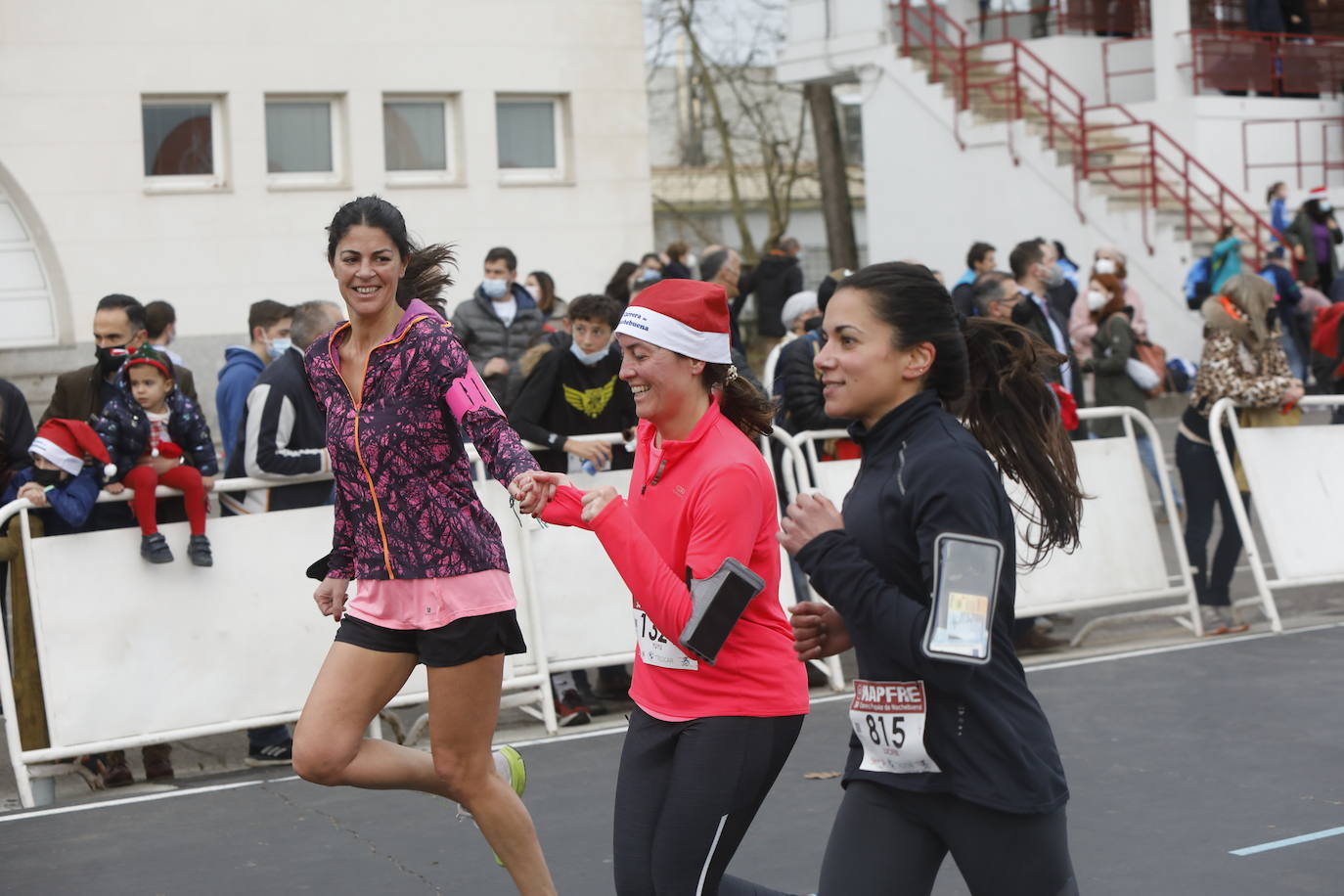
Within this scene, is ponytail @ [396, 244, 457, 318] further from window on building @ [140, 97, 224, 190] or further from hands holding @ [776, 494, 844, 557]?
window on building @ [140, 97, 224, 190]

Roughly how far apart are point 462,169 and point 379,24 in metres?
1.97

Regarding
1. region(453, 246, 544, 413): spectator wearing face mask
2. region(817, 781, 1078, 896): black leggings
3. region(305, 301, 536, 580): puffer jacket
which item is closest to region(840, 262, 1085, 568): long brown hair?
region(817, 781, 1078, 896): black leggings

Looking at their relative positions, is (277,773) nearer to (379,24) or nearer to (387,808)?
(387,808)

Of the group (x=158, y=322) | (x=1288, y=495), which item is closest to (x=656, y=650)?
(x=158, y=322)

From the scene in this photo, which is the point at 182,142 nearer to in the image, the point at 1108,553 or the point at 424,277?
the point at 1108,553

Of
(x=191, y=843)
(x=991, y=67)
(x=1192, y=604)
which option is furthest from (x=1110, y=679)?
(x=991, y=67)

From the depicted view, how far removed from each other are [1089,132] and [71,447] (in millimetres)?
21848

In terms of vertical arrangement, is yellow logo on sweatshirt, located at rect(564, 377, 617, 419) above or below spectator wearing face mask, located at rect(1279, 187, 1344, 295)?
below

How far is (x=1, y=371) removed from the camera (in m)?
18.9

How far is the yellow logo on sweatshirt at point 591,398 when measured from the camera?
890 cm

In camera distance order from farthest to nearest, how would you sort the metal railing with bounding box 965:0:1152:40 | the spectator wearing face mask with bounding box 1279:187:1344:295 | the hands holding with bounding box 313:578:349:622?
the metal railing with bounding box 965:0:1152:40 < the spectator wearing face mask with bounding box 1279:187:1344:295 < the hands holding with bounding box 313:578:349:622

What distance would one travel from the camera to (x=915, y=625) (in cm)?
338

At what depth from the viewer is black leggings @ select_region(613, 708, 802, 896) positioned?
400cm

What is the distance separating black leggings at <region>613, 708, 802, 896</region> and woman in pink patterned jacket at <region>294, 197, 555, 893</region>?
0.88 m
